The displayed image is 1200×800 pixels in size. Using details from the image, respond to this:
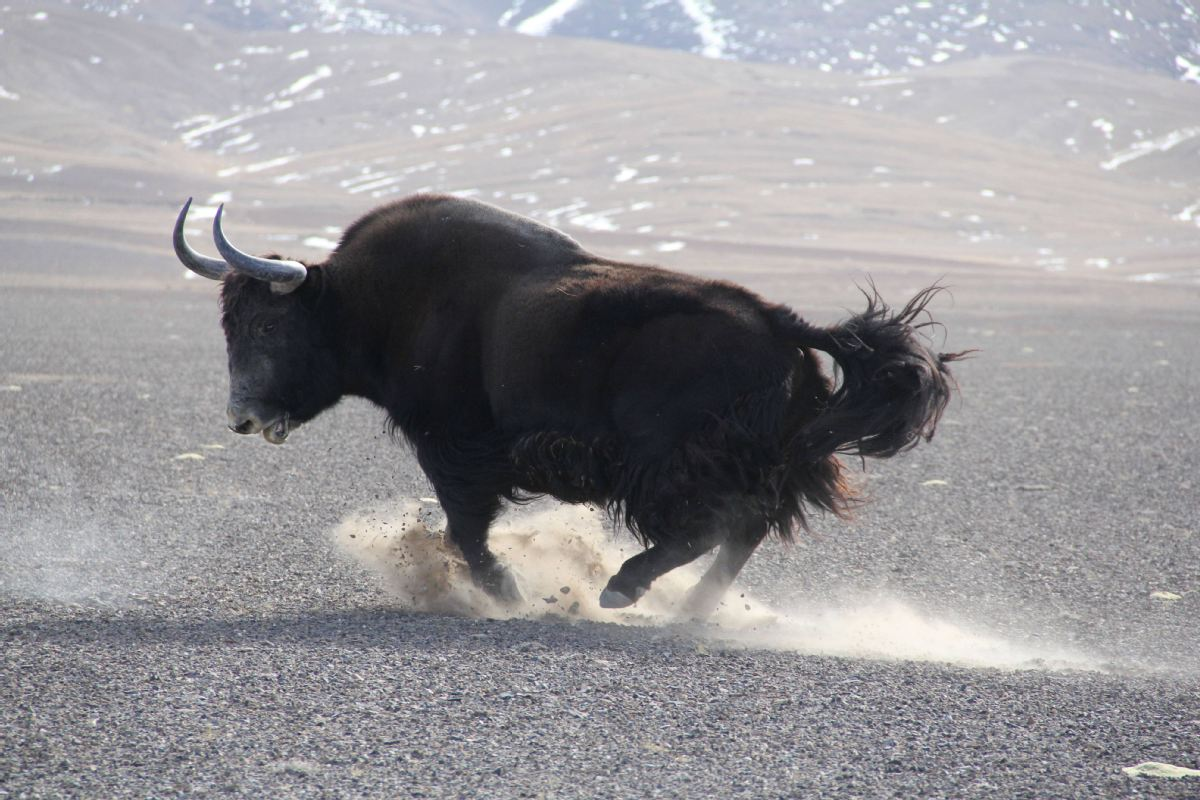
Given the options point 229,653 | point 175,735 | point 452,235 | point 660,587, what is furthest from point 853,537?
point 175,735

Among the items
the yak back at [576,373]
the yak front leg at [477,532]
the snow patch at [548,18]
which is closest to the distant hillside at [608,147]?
the yak back at [576,373]

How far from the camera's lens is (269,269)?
497 centimetres

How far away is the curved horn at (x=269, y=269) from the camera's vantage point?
194 inches

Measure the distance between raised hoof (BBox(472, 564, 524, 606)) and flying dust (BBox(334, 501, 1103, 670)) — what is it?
0.13 ft

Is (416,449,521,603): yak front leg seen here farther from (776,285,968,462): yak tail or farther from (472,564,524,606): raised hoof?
(776,285,968,462): yak tail

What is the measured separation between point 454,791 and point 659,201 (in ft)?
189

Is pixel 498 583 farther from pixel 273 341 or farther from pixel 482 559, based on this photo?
pixel 273 341

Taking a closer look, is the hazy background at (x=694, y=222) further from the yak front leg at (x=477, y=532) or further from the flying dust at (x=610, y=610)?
the yak front leg at (x=477, y=532)

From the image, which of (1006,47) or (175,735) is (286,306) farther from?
(1006,47)

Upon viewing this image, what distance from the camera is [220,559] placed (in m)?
5.30

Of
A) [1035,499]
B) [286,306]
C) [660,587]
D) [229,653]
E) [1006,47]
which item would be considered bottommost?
[1006,47]

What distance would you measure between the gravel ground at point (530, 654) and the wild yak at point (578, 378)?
0.50 m

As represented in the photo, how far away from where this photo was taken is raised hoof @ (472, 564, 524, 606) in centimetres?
495

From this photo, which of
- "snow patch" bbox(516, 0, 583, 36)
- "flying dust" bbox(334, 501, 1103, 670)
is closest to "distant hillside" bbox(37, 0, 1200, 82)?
"snow patch" bbox(516, 0, 583, 36)
